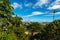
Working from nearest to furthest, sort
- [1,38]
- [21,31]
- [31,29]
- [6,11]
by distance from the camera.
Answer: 1. [1,38]
2. [6,11]
3. [21,31]
4. [31,29]

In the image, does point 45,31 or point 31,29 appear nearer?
point 45,31

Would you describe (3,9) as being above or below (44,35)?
above

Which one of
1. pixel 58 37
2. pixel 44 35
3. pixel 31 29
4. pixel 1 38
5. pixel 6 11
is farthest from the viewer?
pixel 31 29

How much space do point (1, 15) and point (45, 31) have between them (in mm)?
40961

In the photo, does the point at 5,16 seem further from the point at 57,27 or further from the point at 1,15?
the point at 57,27

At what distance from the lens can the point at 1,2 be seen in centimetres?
1379

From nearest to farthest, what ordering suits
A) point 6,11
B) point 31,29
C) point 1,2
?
point 1,2, point 6,11, point 31,29

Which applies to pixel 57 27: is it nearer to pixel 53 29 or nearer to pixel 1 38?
pixel 53 29

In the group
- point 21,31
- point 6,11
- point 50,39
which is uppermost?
point 6,11

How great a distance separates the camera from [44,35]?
53.8 meters

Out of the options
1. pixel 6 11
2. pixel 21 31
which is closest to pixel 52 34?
pixel 21 31

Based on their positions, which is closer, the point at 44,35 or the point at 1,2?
the point at 1,2

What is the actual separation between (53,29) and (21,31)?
42.1 ft

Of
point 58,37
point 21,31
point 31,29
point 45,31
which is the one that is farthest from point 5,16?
point 31,29
